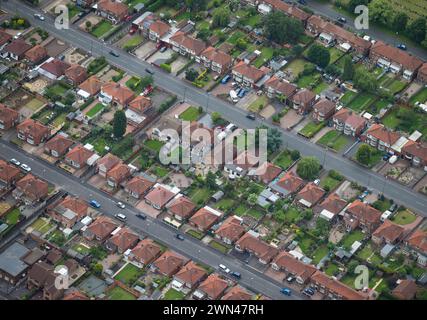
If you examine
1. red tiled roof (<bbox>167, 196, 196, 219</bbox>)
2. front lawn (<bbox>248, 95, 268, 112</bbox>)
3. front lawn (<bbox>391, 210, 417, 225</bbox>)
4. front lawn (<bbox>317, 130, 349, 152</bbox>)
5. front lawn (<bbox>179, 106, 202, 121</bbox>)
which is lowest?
red tiled roof (<bbox>167, 196, 196, 219</bbox>)

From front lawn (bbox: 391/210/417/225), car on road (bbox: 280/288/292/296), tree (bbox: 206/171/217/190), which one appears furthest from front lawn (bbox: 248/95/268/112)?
car on road (bbox: 280/288/292/296)

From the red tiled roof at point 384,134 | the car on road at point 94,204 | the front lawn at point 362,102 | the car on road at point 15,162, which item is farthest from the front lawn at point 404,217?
the car on road at point 15,162

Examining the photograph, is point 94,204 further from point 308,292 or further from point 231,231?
point 308,292

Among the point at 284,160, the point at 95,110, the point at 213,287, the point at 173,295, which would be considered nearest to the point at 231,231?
the point at 213,287

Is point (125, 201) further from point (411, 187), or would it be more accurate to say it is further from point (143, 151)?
point (411, 187)

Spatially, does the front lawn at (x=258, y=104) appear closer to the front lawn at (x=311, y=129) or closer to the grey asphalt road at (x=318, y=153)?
the grey asphalt road at (x=318, y=153)

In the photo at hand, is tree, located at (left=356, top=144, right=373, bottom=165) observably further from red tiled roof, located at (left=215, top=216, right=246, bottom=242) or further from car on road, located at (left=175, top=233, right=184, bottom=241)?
car on road, located at (left=175, top=233, right=184, bottom=241)
